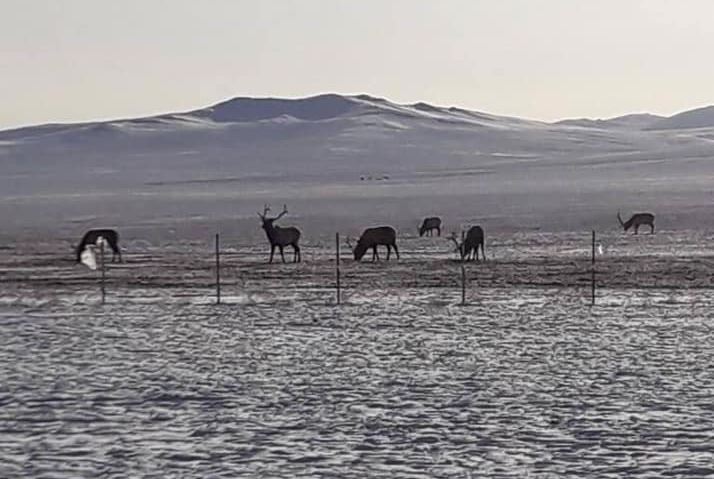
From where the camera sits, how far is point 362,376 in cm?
1487

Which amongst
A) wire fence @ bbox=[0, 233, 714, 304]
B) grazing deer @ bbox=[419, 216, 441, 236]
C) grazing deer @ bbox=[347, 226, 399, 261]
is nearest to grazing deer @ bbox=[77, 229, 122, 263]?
wire fence @ bbox=[0, 233, 714, 304]

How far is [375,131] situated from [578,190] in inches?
2844

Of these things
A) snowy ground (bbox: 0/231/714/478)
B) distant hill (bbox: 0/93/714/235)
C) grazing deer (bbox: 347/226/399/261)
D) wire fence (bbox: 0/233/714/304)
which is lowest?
snowy ground (bbox: 0/231/714/478)

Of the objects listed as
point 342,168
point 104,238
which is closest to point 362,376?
point 104,238

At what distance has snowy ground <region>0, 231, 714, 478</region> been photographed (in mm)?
10984

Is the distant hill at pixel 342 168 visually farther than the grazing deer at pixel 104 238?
Yes

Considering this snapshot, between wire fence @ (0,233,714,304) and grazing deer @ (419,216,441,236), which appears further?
grazing deer @ (419,216,441,236)

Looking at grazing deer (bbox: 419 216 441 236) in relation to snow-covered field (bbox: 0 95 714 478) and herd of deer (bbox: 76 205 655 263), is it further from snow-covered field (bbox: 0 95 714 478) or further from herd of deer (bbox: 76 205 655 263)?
herd of deer (bbox: 76 205 655 263)

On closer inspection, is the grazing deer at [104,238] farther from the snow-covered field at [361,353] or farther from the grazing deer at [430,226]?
the grazing deer at [430,226]

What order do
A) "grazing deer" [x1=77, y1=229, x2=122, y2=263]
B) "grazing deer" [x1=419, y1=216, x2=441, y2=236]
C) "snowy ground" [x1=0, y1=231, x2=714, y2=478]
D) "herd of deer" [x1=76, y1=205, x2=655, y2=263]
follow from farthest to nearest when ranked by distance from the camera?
"grazing deer" [x1=419, y1=216, x2=441, y2=236] < "grazing deer" [x1=77, y1=229, x2=122, y2=263] < "herd of deer" [x1=76, y1=205, x2=655, y2=263] < "snowy ground" [x1=0, y1=231, x2=714, y2=478]

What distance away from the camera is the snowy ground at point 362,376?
11.0 metres

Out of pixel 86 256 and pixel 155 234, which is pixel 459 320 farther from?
pixel 155 234

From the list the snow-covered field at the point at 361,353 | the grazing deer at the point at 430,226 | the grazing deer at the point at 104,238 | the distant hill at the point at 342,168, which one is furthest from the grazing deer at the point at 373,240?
the distant hill at the point at 342,168

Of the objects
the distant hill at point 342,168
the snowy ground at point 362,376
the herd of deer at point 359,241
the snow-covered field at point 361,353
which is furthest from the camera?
the distant hill at point 342,168
